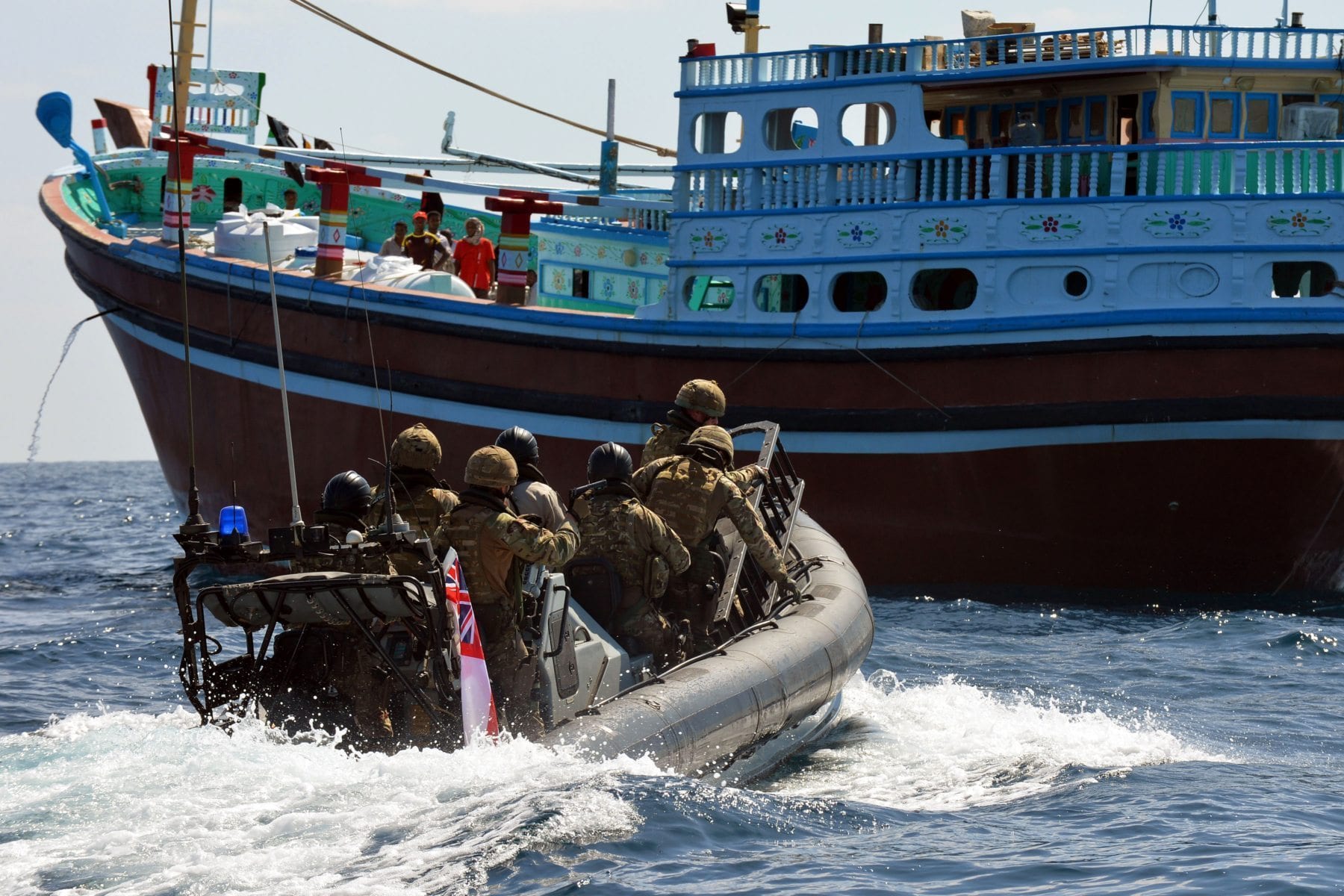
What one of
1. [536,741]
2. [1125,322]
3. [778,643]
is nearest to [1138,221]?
[1125,322]

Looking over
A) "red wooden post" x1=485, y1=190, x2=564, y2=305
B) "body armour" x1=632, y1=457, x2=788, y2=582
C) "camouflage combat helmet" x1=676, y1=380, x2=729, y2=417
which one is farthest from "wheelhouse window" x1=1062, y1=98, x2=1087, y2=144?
"body armour" x1=632, y1=457, x2=788, y2=582

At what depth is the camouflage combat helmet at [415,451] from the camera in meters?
9.27

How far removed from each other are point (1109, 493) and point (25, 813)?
36.2 ft

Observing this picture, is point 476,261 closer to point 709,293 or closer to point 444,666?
point 709,293

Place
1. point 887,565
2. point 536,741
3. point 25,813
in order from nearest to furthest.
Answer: point 25,813 < point 536,741 < point 887,565

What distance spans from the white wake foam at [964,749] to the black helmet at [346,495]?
2.64 meters

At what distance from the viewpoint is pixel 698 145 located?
18172mm

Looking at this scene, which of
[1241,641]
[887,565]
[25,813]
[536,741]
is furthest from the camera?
[887,565]

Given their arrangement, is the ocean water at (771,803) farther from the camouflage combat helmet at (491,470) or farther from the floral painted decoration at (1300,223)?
the floral painted decoration at (1300,223)

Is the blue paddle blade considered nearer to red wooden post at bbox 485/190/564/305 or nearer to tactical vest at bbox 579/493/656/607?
red wooden post at bbox 485/190/564/305

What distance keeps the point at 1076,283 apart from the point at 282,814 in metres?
11.0

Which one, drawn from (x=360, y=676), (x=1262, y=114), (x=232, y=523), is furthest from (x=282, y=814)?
(x=1262, y=114)

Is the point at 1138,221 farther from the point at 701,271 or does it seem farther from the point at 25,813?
the point at 25,813

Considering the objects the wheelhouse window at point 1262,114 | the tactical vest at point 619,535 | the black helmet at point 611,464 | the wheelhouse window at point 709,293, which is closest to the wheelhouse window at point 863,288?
the wheelhouse window at point 709,293
